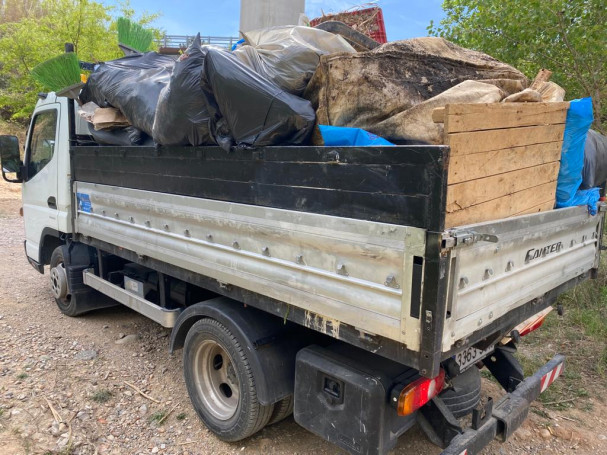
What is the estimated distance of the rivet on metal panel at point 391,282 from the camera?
5.86ft

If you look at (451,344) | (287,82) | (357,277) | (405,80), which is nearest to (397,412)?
(451,344)

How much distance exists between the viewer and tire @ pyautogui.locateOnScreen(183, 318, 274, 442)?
255 centimetres

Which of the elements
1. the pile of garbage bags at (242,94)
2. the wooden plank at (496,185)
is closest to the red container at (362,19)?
the pile of garbage bags at (242,94)

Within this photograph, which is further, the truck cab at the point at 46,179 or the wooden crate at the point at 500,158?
the truck cab at the point at 46,179

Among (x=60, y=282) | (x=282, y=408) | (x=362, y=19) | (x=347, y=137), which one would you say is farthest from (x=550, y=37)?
(x=60, y=282)

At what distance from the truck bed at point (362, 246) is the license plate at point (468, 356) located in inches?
7.7

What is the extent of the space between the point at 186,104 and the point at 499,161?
1644 mm

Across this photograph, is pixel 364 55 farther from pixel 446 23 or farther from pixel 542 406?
pixel 446 23

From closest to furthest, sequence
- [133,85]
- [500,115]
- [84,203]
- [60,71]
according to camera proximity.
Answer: [500,115] < [133,85] < [60,71] < [84,203]

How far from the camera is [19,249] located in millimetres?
8000

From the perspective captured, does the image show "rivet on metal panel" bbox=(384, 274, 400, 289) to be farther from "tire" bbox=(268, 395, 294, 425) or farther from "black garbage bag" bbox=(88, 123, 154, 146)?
"black garbage bag" bbox=(88, 123, 154, 146)

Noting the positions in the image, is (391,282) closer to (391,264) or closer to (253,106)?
(391,264)

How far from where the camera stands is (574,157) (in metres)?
2.56

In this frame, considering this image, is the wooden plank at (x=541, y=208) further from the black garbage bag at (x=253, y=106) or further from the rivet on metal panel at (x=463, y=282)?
the black garbage bag at (x=253, y=106)
